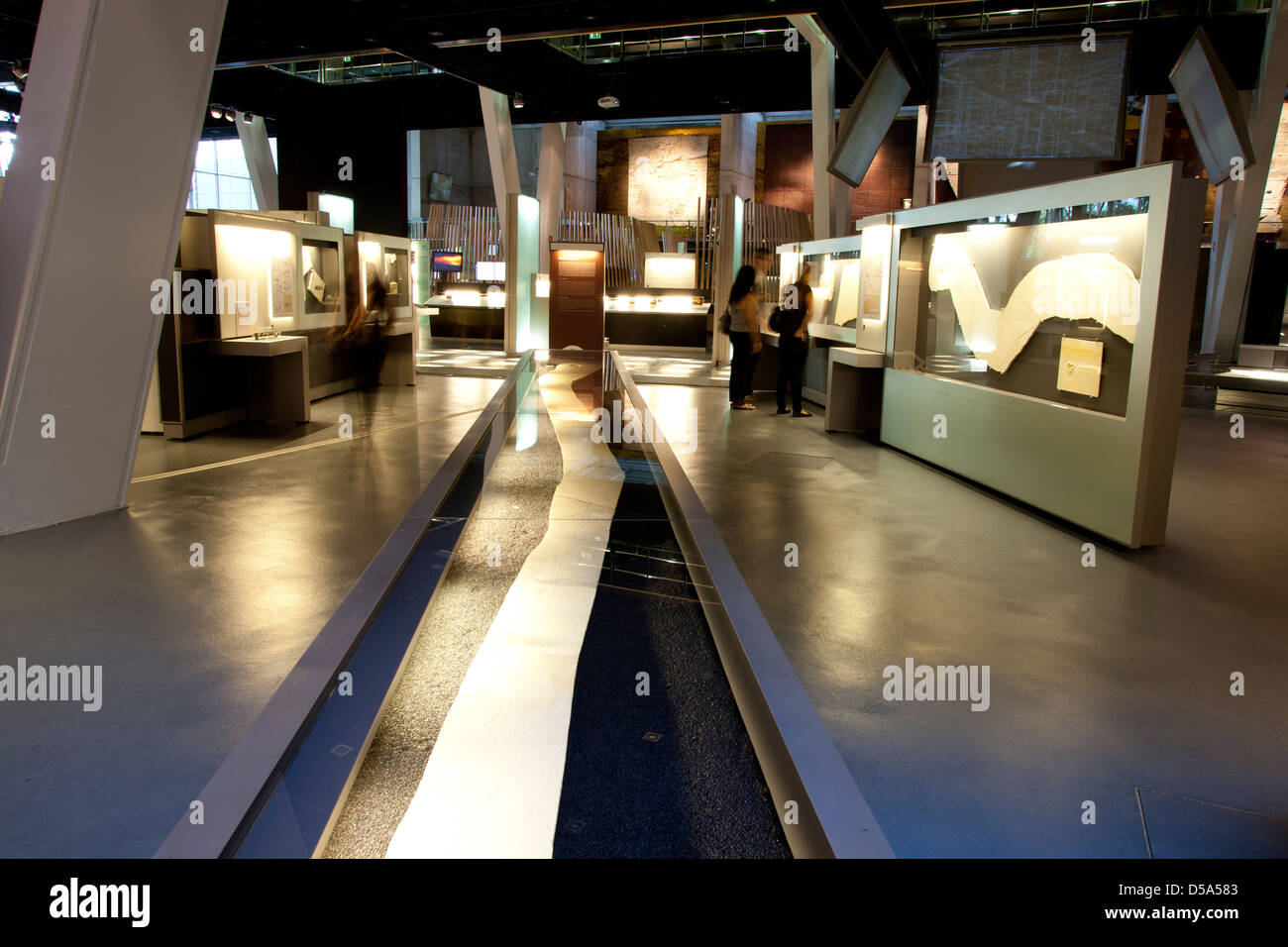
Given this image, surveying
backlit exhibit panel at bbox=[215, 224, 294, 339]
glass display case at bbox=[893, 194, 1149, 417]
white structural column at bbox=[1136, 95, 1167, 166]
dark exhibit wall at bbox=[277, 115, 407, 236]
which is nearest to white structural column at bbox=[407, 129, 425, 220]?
dark exhibit wall at bbox=[277, 115, 407, 236]

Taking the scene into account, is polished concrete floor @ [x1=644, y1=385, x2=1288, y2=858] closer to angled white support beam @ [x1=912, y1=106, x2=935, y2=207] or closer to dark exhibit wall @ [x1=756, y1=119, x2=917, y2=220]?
angled white support beam @ [x1=912, y1=106, x2=935, y2=207]

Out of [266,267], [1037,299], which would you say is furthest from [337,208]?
[1037,299]

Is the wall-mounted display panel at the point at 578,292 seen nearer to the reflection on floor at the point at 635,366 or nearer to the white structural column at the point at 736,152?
the reflection on floor at the point at 635,366

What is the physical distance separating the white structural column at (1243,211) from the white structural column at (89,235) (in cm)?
1654

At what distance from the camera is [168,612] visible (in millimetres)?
4398

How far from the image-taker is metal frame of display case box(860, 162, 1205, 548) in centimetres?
548

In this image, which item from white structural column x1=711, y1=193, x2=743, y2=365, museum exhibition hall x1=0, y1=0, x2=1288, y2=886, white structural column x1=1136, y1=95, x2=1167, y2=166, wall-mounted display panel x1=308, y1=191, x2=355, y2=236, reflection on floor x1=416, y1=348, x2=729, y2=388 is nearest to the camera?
museum exhibition hall x1=0, y1=0, x2=1288, y2=886

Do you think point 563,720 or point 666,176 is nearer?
point 563,720

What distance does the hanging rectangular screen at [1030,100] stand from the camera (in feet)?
34.8

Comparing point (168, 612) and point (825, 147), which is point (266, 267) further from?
point (825, 147)

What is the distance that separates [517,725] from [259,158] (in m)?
24.8

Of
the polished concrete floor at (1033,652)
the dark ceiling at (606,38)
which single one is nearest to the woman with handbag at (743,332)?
the dark ceiling at (606,38)

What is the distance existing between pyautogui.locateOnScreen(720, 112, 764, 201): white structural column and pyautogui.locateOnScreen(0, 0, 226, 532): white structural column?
76.0ft
